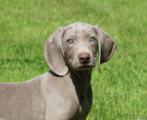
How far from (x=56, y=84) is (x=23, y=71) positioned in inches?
145

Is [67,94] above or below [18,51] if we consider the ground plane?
above

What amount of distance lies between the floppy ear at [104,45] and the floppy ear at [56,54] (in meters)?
0.42

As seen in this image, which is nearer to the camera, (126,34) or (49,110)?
(49,110)

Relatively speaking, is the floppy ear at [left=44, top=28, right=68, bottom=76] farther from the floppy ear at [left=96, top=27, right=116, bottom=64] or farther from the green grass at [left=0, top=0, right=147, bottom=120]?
the green grass at [left=0, top=0, right=147, bottom=120]

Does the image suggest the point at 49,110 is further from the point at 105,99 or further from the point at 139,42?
the point at 139,42

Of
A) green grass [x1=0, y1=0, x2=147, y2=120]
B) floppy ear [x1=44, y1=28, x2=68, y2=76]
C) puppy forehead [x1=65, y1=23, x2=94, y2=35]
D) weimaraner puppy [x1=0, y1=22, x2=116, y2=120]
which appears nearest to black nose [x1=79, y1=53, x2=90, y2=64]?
weimaraner puppy [x1=0, y1=22, x2=116, y2=120]

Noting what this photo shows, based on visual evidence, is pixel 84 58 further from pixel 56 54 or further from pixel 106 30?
pixel 106 30

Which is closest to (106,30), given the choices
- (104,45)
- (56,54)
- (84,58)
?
(104,45)

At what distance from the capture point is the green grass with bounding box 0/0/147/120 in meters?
9.77

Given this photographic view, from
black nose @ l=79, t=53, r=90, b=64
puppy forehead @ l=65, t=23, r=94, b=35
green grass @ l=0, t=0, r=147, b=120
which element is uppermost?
puppy forehead @ l=65, t=23, r=94, b=35

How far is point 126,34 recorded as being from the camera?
15273 millimetres

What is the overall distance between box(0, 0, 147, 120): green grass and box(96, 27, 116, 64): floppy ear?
1.69m

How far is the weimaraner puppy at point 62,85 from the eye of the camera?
7.25 m

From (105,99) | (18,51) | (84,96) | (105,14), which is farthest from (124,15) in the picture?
(84,96)
